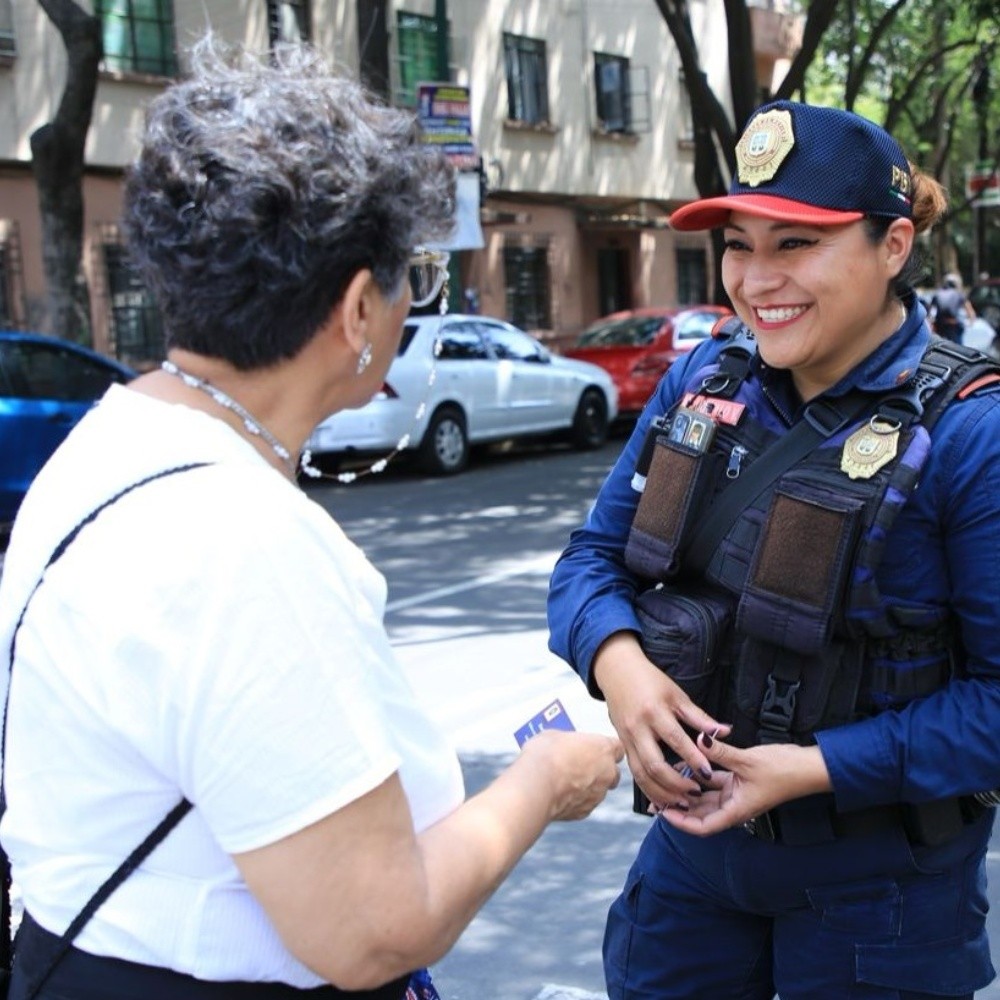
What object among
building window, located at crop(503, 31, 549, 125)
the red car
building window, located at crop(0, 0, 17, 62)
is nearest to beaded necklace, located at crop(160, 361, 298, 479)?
the red car

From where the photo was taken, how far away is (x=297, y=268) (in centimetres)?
145

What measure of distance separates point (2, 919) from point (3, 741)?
1.42 feet

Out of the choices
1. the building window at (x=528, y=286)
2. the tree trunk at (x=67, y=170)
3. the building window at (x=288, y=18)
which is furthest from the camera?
the building window at (x=528, y=286)

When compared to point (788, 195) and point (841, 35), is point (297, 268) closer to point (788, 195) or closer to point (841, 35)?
point (788, 195)

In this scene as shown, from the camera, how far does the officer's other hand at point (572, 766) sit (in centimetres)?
161

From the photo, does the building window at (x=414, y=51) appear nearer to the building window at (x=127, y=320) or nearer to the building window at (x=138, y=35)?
the building window at (x=138, y=35)

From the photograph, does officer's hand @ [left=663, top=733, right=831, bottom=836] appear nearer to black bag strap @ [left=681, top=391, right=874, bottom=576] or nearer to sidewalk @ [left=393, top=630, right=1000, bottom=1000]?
black bag strap @ [left=681, top=391, right=874, bottom=576]

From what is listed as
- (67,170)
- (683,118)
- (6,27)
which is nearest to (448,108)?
(67,170)

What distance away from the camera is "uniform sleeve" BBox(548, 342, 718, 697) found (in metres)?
2.22

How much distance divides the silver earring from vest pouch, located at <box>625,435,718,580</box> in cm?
70

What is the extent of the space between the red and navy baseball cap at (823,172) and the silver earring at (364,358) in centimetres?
74

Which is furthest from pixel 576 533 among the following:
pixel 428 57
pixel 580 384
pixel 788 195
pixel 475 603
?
pixel 428 57

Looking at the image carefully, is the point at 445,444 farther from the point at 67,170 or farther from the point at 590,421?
the point at 67,170

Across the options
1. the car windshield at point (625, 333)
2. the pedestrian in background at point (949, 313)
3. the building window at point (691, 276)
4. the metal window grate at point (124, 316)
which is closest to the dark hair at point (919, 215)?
the car windshield at point (625, 333)
